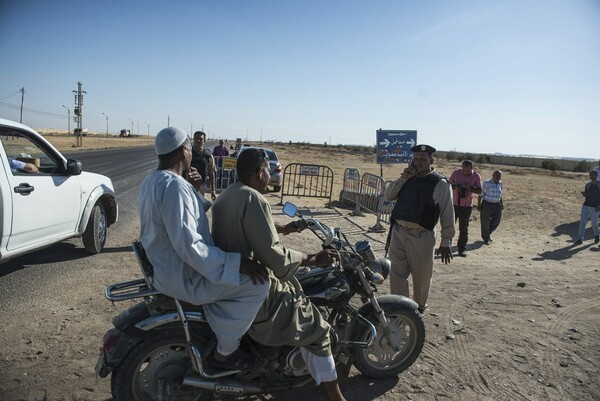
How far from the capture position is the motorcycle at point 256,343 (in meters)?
2.57

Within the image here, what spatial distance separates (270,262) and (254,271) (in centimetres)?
11

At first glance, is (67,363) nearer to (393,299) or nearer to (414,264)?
(393,299)

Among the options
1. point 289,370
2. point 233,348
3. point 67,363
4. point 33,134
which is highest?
point 33,134

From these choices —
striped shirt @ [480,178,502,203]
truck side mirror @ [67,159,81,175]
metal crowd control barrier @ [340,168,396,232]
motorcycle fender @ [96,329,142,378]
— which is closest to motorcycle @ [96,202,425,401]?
motorcycle fender @ [96,329,142,378]

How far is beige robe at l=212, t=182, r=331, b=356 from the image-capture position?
246 centimetres

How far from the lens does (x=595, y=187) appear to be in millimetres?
10273

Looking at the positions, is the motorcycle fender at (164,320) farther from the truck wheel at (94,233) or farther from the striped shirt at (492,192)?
the striped shirt at (492,192)

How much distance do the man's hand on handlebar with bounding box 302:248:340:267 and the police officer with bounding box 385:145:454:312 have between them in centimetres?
168

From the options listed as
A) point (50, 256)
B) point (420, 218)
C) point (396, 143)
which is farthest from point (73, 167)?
point (396, 143)

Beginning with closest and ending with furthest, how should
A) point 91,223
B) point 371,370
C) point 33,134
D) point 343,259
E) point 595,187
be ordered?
1. point 343,259
2. point 371,370
3. point 33,134
4. point 91,223
5. point 595,187

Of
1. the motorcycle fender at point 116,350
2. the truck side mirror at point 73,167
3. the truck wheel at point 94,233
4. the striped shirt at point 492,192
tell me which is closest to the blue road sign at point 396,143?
the striped shirt at point 492,192

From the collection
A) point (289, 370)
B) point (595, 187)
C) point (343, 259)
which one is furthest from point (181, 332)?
point (595, 187)

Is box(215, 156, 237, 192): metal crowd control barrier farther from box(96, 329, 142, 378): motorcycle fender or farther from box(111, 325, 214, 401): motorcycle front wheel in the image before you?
box(96, 329, 142, 378): motorcycle fender

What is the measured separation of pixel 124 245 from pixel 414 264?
4.96m
